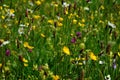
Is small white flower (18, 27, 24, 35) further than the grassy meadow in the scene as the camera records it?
Yes

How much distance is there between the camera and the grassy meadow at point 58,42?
279cm

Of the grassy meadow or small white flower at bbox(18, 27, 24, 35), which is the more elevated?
small white flower at bbox(18, 27, 24, 35)

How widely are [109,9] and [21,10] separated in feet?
3.81

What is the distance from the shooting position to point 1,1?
407 centimetres

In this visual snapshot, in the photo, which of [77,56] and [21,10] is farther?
[21,10]

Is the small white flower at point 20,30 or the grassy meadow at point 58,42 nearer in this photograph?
the grassy meadow at point 58,42

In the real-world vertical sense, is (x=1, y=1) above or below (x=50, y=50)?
above

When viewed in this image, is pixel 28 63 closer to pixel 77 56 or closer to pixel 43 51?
pixel 43 51

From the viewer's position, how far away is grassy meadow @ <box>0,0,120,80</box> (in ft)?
9.14

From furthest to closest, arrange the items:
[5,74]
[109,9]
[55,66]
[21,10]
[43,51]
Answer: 1. [109,9]
2. [21,10]
3. [43,51]
4. [55,66]
5. [5,74]

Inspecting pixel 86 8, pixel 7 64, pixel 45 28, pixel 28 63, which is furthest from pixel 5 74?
pixel 86 8

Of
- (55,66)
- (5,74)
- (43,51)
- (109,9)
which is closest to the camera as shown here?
(5,74)

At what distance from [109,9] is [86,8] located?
1.39 feet

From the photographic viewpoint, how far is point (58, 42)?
3301mm
